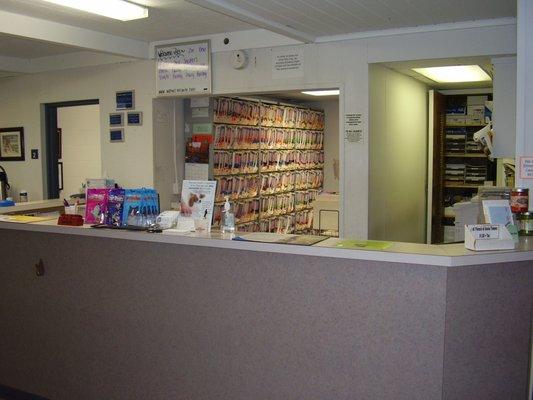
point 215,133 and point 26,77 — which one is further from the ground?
point 26,77

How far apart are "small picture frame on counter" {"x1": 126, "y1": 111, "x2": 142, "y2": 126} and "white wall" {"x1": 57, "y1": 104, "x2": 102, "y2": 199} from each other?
2.34m

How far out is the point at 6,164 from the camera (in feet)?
23.9

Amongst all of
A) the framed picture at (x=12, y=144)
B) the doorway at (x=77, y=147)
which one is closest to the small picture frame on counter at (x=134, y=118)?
the framed picture at (x=12, y=144)

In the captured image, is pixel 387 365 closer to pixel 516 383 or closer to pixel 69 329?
pixel 516 383

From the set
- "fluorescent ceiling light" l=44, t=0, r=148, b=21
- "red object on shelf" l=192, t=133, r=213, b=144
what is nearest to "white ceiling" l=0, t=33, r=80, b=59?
"red object on shelf" l=192, t=133, r=213, b=144

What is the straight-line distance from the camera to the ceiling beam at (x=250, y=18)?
3670 millimetres

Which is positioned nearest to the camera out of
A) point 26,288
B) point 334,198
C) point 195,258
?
point 195,258

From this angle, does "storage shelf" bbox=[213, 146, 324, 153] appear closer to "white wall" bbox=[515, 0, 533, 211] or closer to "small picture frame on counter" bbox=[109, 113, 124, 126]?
"small picture frame on counter" bbox=[109, 113, 124, 126]

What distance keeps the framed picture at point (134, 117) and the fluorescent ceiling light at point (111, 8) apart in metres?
1.66

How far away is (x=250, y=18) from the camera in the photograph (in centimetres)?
411

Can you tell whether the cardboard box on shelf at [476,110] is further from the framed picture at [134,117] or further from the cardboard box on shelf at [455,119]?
the framed picture at [134,117]

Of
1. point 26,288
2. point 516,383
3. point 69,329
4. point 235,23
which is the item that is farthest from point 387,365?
point 235,23

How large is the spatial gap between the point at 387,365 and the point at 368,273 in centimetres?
42

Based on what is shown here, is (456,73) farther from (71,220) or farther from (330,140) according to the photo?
(71,220)
